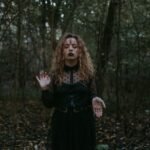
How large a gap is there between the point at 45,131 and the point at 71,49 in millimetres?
5619

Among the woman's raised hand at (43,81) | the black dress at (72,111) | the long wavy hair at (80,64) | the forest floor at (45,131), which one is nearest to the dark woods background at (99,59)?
the forest floor at (45,131)

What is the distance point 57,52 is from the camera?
6.04 meters

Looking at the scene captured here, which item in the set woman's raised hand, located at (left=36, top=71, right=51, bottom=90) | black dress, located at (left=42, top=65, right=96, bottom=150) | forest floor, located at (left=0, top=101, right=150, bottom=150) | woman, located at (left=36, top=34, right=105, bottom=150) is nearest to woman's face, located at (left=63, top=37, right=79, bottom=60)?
woman, located at (left=36, top=34, right=105, bottom=150)

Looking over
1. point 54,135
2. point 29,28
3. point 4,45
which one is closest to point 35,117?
point 29,28

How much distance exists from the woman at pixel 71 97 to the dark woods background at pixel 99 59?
146 inches

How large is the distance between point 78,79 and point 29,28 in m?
8.09

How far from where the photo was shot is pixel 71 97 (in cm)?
580

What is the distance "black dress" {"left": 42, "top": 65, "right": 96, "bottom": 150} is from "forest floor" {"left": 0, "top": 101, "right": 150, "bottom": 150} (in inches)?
120

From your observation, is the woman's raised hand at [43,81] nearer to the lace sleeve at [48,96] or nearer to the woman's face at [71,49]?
the lace sleeve at [48,96]

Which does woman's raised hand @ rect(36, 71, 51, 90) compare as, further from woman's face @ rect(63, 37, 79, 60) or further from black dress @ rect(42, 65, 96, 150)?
woman's face @ rect(63, 37, 79, 60)

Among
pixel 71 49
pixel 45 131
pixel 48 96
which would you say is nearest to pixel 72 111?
pixel 48 96

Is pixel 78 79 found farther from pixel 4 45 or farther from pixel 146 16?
pixel 4 45

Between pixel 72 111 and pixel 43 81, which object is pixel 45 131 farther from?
pixel 43 81

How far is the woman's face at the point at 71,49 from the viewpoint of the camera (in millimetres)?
5887
